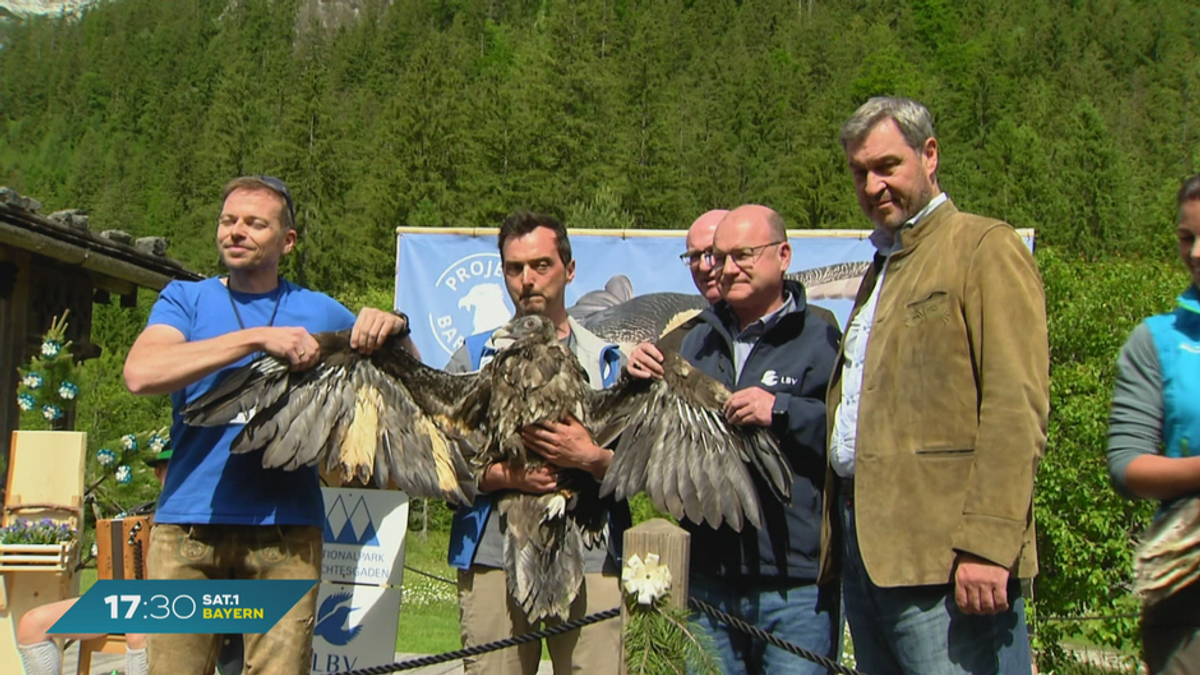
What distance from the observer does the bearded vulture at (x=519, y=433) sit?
303cm

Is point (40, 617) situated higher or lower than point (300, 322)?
lower

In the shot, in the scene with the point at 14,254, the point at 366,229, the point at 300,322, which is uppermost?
the point at 366,229

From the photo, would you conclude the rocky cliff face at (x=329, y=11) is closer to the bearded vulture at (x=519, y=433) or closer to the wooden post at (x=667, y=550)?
the bearded vulture at (x=519, y=433)

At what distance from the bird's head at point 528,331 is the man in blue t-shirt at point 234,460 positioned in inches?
13.7

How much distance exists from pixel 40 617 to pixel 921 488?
398 centimetres

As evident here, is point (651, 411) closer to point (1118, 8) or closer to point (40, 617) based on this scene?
point (40, 617)

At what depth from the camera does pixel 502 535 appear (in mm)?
3162

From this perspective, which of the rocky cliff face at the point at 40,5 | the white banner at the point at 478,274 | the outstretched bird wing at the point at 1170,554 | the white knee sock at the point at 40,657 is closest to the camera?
the outstretched bird wing at the point at 1170,554

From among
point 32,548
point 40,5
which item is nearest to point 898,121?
point 32,548

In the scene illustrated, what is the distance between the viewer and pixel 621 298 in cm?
715

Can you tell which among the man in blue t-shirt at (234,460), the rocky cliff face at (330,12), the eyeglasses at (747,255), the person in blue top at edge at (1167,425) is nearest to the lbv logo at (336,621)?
the man in blue t-shirt at (234,460)

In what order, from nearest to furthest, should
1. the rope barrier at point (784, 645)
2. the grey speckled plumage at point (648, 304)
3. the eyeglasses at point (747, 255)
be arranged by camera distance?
the rope barrier at point (784, 645) < the eyeglasses at point (747, 255) < the grey speckled plumage at point (648, 304)

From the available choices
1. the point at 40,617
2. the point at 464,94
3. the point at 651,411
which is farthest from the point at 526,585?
the point at 464,94

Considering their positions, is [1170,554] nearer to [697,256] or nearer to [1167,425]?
[1167,425]
